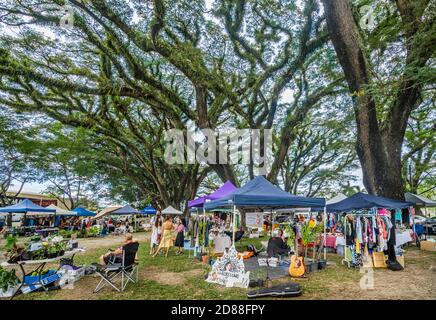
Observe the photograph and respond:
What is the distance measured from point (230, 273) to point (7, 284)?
442cm

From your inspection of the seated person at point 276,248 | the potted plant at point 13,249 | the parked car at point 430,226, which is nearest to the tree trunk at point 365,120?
the seated person at point 276,248

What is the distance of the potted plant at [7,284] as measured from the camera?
5.35 metres

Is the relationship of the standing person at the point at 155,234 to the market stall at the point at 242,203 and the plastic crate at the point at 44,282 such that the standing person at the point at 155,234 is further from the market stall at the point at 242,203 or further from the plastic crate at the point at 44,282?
the plastic crate at the point at 44,282

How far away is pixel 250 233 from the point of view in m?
19.3

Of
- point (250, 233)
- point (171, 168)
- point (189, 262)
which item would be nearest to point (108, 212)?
point (171, 168)

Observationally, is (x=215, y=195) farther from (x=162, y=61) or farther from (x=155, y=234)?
(x=162, y=61)

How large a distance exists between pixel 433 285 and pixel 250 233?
14.1 metres

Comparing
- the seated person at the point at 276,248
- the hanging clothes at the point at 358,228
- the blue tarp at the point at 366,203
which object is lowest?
the seated person at the point at 276,248

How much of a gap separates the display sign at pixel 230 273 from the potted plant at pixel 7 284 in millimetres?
3909

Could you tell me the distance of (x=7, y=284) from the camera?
5391mm

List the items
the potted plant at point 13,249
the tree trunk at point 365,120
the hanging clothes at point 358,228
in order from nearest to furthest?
the potted plant at point 13,249 → the hanging clothes at point 358,228 → the tree trunk at point 365,120

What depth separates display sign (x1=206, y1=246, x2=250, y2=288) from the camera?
5820mm

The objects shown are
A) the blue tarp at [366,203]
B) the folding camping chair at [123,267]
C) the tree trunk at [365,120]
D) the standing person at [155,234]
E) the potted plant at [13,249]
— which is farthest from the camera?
the standing person at [155,234]
